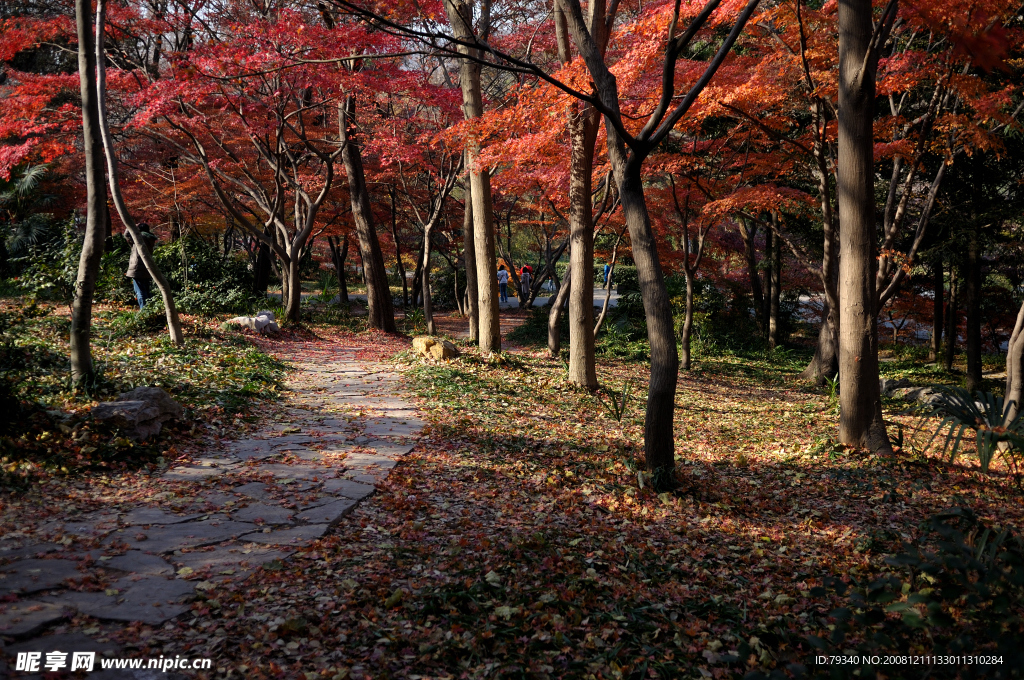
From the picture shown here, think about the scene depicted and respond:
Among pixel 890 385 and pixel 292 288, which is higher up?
pixel 292 288

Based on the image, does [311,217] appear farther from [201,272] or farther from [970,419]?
[970,419]

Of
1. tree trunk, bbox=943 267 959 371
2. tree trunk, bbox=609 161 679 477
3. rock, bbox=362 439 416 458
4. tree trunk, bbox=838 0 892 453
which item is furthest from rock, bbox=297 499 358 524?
tree trunk, bbox=943 267 959 371

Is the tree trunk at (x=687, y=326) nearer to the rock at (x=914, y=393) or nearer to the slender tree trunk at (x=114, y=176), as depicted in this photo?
the rock at (x=914, y=393)

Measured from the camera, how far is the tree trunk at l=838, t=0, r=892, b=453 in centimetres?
601

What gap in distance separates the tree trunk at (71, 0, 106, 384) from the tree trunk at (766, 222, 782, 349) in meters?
14.5

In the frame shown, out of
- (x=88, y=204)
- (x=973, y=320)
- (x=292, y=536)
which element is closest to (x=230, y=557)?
(x=292, y=536)

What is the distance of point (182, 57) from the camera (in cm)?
973

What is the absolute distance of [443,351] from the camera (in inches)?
414

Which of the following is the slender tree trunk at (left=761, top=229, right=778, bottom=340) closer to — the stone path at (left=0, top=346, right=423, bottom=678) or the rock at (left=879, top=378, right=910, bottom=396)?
the rock at (left=879, top=378, right=910, bottom=396)

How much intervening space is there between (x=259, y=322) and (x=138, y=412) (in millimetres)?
6290

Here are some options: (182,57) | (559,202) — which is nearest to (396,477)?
(182,57)

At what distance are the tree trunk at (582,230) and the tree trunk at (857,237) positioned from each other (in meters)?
3.20

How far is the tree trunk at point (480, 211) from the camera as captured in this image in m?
10.2

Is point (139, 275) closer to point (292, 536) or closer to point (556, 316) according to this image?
point (556, 316)
